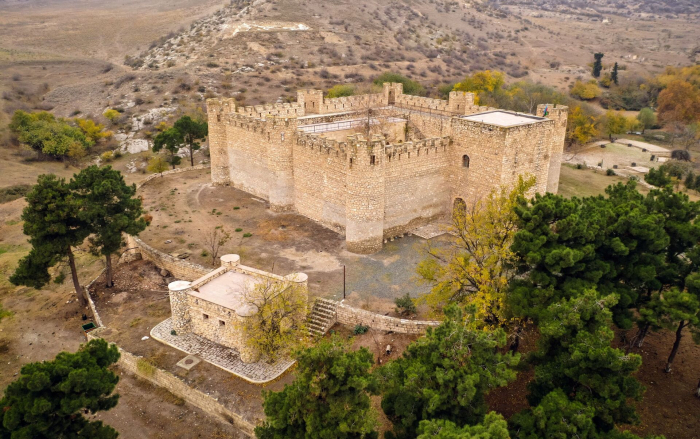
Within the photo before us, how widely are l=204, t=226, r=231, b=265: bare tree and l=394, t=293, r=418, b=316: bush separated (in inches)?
371

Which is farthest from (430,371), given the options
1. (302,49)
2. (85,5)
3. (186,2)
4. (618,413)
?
(85,5)

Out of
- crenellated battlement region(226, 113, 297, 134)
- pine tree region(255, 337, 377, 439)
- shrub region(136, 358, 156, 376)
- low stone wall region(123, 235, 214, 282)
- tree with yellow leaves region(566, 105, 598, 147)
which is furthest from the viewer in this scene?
tree with yellow leaves region(566, 105, 598, 147)

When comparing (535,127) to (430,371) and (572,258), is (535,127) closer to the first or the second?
(572,258)

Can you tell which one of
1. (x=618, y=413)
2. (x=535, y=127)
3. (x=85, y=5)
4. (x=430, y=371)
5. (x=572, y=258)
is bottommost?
(x=618, y=413)

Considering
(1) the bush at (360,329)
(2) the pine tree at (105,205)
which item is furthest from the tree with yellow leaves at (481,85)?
(2) the pine tree at (105,205)

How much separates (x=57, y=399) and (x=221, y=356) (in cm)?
714

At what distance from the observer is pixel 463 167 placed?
26.4 metres

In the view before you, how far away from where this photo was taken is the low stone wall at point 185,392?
649 inches

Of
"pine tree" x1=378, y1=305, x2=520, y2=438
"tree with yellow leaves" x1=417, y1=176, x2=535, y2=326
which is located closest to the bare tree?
"tree with yellow leaves" x1=417, y1=176, x2=535, y2=326

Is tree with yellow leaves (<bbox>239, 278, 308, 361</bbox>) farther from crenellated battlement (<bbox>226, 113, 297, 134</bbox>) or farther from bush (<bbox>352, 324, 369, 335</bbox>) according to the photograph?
crenellated battlement (<bbox>226, 113, 297, 134</bbox>)

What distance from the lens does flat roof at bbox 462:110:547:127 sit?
25.8m

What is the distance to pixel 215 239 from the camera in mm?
26484

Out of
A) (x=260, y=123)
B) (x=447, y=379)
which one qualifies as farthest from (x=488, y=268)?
(x=260, y=123)

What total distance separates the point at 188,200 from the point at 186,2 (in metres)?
96.5
